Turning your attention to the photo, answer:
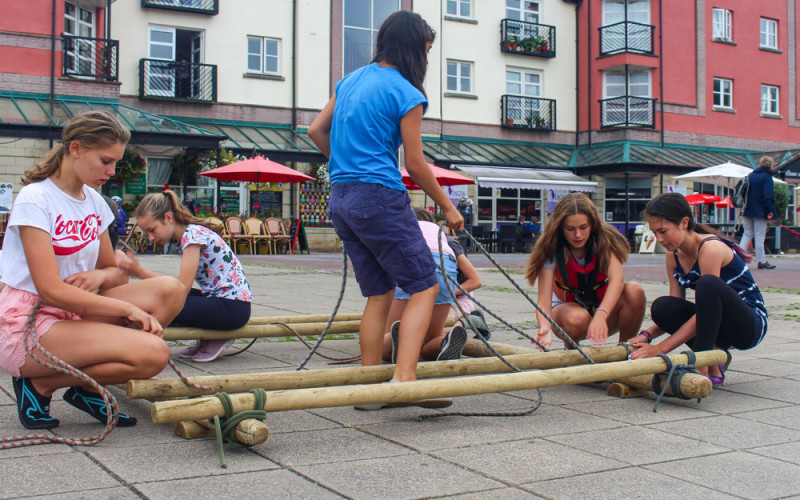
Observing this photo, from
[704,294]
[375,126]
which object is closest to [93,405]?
[375,126]

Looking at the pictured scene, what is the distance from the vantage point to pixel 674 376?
380 centimetres

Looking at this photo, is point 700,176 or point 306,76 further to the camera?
point 306,76

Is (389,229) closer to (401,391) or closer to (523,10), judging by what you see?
(401,391)

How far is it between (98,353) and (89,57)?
21.4 m

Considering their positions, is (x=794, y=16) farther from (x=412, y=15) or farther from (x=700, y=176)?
(x=412, y=15)

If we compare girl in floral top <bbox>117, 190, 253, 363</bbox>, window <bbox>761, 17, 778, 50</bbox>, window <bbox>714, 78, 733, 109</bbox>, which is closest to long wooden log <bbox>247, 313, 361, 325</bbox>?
girl in floral top <bbox>117, 190, 253, 363</bbox>

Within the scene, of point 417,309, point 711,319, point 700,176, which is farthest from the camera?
point 700,176

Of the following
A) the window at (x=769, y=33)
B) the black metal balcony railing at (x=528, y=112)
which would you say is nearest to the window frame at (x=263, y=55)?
the black metal balcony railing at (x=528, y=112)

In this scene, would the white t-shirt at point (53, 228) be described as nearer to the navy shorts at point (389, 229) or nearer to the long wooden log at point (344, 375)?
the long wooden log at point (344, 375)

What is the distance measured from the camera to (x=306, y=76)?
2633 centimetres

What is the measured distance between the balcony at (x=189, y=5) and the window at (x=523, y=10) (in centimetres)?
1080

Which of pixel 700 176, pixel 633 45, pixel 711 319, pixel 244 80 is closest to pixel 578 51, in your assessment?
pixel 633 45

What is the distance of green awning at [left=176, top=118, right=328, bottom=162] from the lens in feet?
79.8

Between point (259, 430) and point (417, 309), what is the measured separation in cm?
108
